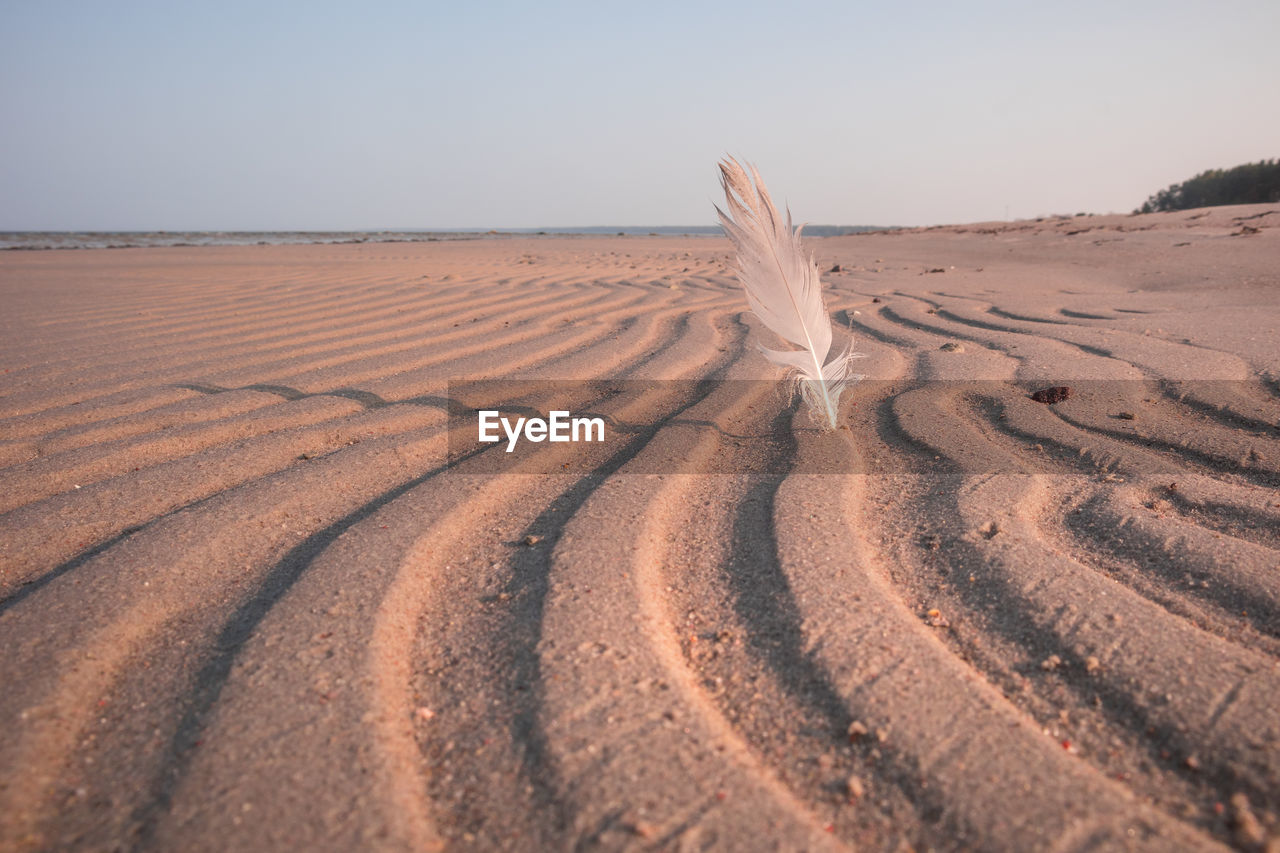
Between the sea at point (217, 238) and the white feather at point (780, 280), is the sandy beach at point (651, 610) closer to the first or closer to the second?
the white feather at point (780, 280)

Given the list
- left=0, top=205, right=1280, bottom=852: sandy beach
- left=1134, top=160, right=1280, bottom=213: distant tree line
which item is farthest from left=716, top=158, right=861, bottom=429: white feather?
left=1134, top=160, right=1280, bottom=213: distant tree line

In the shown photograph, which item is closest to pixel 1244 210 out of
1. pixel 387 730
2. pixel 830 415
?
pixel 830 415

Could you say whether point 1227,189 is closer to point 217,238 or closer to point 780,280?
point 780,280

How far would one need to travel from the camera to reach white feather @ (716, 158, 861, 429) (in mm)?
2527

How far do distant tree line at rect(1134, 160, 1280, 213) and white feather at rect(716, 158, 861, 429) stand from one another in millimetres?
15187

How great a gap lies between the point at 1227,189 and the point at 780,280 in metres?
17.5

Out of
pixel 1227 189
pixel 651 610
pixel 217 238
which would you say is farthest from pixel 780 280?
pixel 217 238

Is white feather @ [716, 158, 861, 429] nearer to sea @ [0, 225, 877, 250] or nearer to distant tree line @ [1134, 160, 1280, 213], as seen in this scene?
sea @ [0, 225, 877, 250]

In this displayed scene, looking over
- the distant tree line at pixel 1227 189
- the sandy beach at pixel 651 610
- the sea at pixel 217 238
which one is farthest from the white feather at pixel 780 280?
the distant tree line at pixel 1227 189

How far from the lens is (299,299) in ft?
18.0

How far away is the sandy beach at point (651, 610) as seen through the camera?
1.03m

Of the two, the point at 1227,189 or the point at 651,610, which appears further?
the point at 1227,189

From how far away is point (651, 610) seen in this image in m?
1.49

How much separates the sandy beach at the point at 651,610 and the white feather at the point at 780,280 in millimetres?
173
